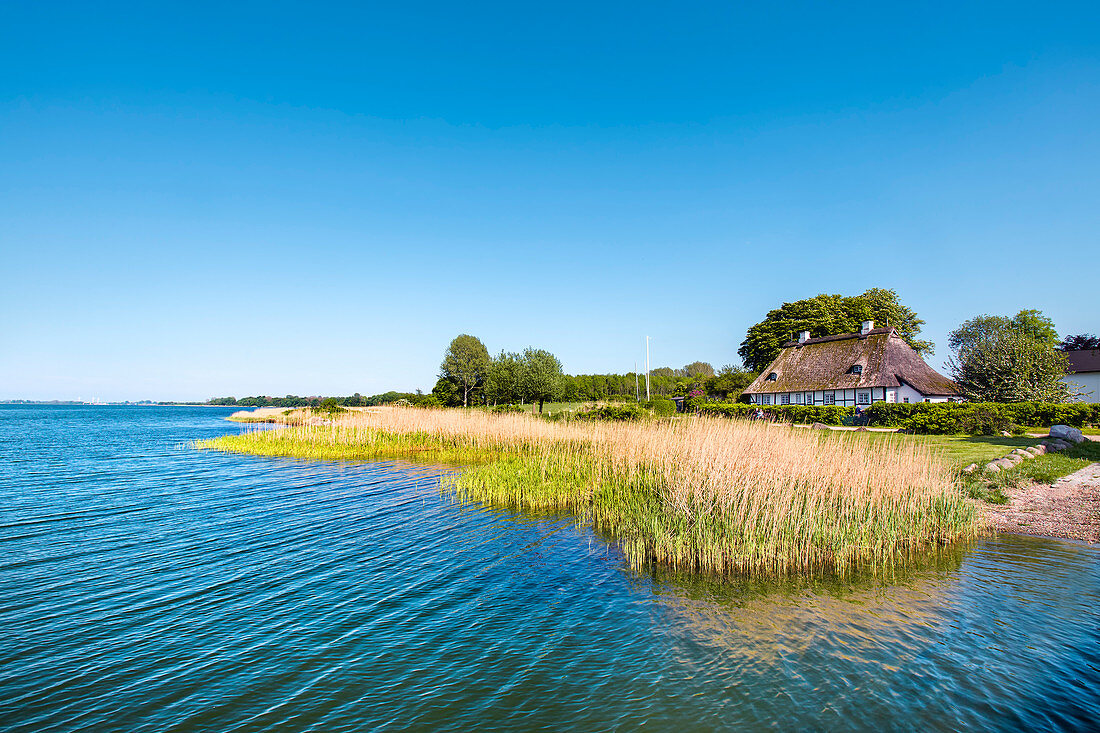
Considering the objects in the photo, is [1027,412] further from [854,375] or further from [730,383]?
[730,383]

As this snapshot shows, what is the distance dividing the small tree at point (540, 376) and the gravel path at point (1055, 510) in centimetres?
3421

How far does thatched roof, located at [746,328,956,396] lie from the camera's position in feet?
120

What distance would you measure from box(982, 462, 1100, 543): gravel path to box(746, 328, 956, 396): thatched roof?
26.4 meters

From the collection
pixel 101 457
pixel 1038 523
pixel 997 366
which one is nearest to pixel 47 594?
pixel 1038 523

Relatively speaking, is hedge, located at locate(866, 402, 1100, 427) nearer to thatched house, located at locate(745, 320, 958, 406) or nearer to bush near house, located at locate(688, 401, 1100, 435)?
bush near house, located at locate(688, 401, 1100, 435)

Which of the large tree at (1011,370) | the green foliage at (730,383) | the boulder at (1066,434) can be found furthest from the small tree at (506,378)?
the boulder at (1066,434)

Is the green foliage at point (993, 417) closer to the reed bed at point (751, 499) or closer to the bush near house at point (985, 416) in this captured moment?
the bush near house at point (985, 416)

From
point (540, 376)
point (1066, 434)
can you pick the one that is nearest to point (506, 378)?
point (540, 376)

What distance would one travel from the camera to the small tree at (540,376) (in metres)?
44.2

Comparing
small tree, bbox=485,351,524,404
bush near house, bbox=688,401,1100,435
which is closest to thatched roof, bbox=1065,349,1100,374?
bush near house, bbox=688,401,1100,435

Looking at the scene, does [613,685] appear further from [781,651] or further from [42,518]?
[42,518]

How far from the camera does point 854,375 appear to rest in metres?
38.6

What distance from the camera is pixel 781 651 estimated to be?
17.5ft

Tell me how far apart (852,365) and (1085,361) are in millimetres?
33864
